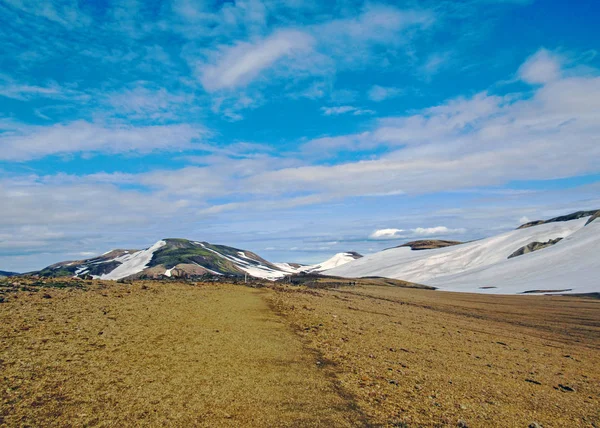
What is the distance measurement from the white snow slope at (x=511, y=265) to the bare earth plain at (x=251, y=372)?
69.2 m

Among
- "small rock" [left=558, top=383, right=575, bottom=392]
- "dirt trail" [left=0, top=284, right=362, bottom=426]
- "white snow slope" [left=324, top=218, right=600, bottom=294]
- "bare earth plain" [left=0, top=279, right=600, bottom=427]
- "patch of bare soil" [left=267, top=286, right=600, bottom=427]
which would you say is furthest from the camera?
"white snow slope" [left=324, top=218, right=600, bottom=294]

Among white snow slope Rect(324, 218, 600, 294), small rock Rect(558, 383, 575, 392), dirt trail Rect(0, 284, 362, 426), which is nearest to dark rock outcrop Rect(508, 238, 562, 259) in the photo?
white snow slope Rect(324, 218, 600, 294)

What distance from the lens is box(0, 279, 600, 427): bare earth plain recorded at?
7.82 m

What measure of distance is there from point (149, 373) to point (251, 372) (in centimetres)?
263

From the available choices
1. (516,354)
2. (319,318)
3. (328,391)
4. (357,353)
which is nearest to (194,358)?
(328,391)

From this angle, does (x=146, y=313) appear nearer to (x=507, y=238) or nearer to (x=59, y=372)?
(x=59, y=372)

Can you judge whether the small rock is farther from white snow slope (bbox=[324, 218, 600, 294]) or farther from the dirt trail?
white snow slope (bbox=[324, 218, 600, 294])

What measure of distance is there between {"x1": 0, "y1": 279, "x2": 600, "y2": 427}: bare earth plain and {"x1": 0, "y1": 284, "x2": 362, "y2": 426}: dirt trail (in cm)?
4

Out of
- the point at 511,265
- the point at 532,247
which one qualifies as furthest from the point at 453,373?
the point at 532,247

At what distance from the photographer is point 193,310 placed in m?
20.4

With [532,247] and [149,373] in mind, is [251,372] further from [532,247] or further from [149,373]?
[532,247]

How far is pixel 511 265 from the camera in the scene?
107062mm

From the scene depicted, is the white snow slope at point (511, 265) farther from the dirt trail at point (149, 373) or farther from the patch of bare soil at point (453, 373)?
the dirt trail at point (149, 373)

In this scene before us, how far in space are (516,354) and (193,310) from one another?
54.1 ft
